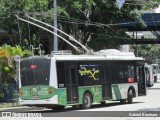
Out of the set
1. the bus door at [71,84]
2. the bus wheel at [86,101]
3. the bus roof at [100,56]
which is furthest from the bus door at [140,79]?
the bus door at [71,84]

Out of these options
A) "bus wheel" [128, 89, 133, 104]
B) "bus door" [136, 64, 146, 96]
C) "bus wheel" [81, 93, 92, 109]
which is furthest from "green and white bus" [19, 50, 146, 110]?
"bus door" [136, 64, 146, 96]

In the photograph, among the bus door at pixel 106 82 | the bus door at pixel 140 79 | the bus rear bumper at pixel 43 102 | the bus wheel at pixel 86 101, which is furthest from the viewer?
the bus door at pixel 140 79

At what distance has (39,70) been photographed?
22906mm

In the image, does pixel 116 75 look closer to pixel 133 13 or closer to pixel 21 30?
pixel 21 30

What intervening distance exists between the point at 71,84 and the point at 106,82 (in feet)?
11.7

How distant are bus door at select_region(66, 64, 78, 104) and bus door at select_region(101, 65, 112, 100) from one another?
9.26 feet

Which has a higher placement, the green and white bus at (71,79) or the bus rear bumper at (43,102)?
the green and white bus at (71,79)

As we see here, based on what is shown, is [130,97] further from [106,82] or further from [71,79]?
[71,79]

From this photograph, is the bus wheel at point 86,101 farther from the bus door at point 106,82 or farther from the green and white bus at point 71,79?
the bus door at point 106,82

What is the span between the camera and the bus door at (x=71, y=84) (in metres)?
23.2

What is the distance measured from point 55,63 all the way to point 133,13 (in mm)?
28501

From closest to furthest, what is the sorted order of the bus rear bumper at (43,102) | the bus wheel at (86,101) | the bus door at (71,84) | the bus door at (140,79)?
1. the bus rear bumper at (43,102)
2. the bus door at (71,84)
3. the bus wheel at (86,101)
4. the bus door at (140,79)

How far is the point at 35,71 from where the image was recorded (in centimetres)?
2305

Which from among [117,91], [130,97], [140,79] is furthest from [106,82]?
[140,79]
